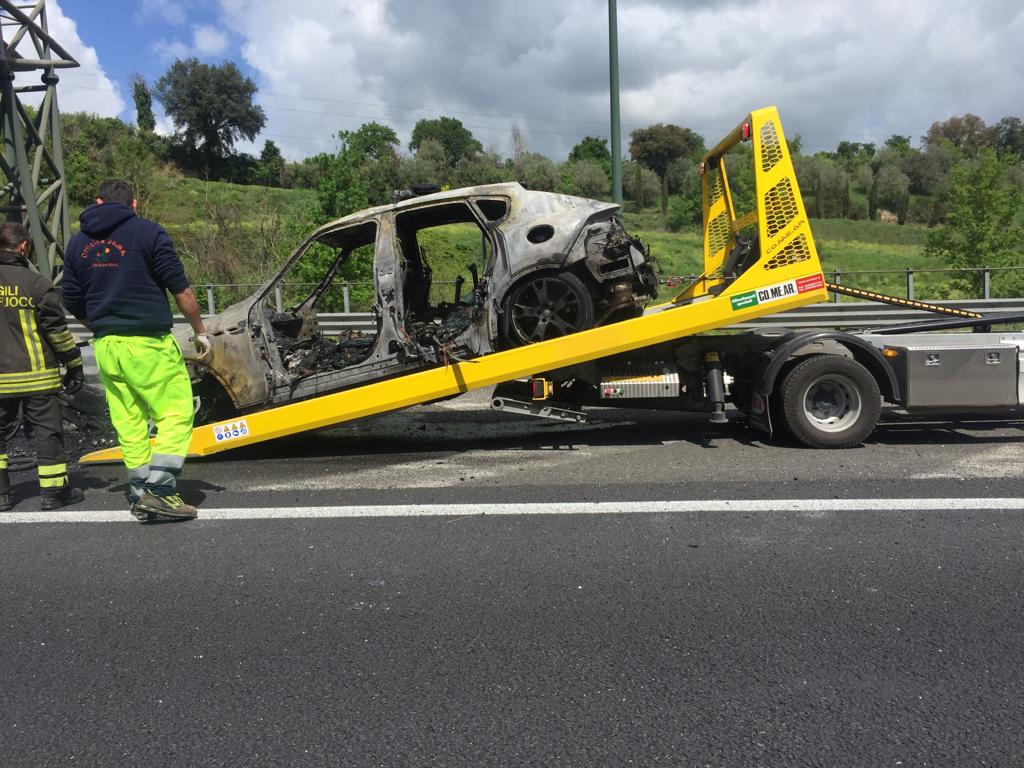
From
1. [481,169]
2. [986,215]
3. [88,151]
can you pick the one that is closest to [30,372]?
[986,215]

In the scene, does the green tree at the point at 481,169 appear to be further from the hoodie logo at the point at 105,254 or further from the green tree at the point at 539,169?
the hoodie logo at the point at 105,254

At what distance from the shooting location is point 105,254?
4484 mm

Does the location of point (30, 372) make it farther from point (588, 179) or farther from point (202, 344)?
point (588, 179)

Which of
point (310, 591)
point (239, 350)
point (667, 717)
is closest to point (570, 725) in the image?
A: point (667, 717)

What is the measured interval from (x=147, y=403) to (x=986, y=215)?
89.9 ft

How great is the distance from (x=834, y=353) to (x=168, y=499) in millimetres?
4955

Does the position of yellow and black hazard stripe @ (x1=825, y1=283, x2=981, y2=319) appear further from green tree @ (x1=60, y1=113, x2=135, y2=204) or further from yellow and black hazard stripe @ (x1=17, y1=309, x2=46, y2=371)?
green tree @ (x1=60, y1=113, x2=135, y2=204)

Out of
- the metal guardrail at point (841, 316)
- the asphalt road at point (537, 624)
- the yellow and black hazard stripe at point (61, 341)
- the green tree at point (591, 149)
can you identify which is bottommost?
the asphalt road at point (537, 624)

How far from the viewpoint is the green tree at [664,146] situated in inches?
3182

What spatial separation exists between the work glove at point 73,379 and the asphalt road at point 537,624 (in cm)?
87

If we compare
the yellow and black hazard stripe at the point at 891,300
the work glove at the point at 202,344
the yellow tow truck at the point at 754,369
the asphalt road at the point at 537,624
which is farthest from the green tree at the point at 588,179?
the asphalt road at the point at 537,624

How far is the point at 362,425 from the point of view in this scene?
7793 mm

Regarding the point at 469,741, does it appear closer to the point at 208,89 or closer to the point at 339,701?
the point at 339,701

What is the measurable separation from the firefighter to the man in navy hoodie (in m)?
0.44
